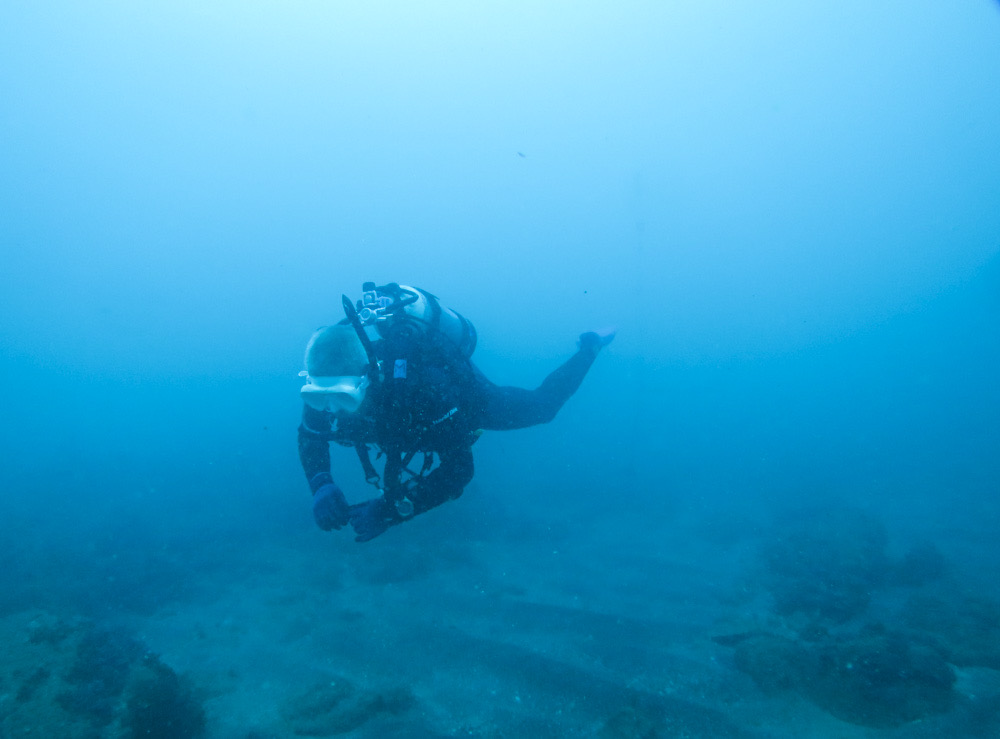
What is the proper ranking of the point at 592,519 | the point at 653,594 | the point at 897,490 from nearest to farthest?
the point at 653,594 < the point at 592,519 < the point at 897,490

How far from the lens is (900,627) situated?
509cm

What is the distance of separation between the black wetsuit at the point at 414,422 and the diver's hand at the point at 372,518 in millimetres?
132

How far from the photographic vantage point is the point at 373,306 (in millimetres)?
4422

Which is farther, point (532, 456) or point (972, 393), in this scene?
point (972, 393)

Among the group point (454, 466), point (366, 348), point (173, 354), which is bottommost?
point (173, 354)

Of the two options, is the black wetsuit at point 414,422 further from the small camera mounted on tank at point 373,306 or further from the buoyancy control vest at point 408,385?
the small camera mounted on tank at point 373,306

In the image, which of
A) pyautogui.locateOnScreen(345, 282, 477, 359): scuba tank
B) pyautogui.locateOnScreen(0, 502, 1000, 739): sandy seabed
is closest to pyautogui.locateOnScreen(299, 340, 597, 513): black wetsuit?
pyautogui.locateOnScreen(345, 282, 477, 359): scuba tank

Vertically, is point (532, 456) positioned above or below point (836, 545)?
below

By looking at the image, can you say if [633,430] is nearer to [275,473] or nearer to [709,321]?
[275,473]

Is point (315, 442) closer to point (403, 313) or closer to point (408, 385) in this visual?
point (408, 385)

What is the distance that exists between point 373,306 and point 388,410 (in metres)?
1.26

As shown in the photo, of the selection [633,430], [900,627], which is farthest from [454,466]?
[633,430]

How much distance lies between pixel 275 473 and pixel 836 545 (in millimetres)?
14542

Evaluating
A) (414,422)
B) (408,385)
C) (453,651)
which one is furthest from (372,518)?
(453,651)
